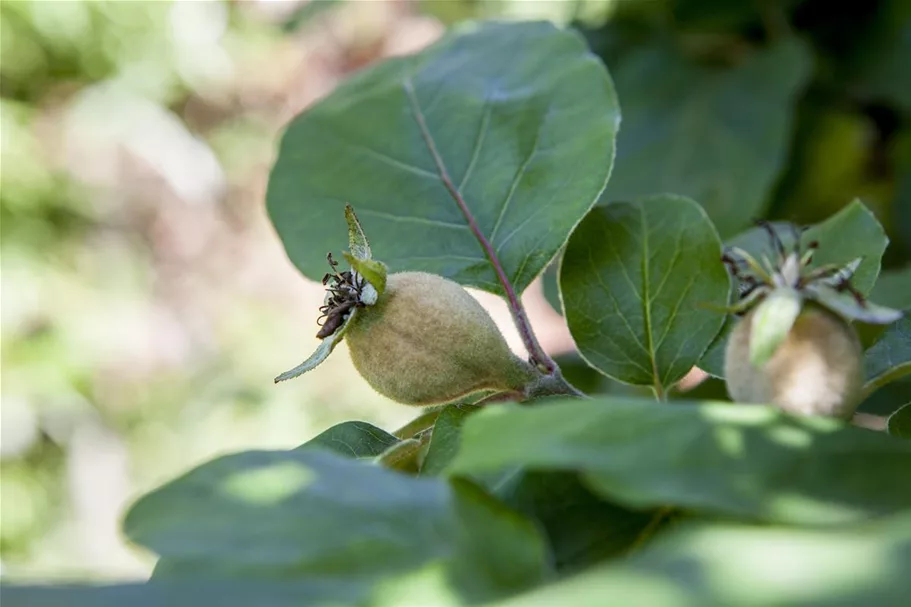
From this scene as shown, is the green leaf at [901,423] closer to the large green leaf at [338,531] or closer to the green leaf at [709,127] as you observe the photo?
the large green leaf at [338,531]

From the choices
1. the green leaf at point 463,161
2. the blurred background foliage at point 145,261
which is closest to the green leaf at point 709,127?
the green leaf at point 463,161

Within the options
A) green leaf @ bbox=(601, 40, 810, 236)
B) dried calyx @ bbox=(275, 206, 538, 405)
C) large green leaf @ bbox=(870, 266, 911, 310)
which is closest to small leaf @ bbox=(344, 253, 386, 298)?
dried calyx @ bbox=(275, 206, 538, 405)

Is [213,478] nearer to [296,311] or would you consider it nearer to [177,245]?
[296,311]

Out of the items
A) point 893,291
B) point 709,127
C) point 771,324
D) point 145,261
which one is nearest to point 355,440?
point 771,324

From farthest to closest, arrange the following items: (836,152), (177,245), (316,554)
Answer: (177,245), (836,152), (316,554)

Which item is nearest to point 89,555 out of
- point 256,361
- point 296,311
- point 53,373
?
point 53,373

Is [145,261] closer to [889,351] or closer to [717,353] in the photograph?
[717,353]

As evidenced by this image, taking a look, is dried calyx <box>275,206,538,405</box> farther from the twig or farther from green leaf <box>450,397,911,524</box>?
green leaf <box>450,397,911,524</box>
